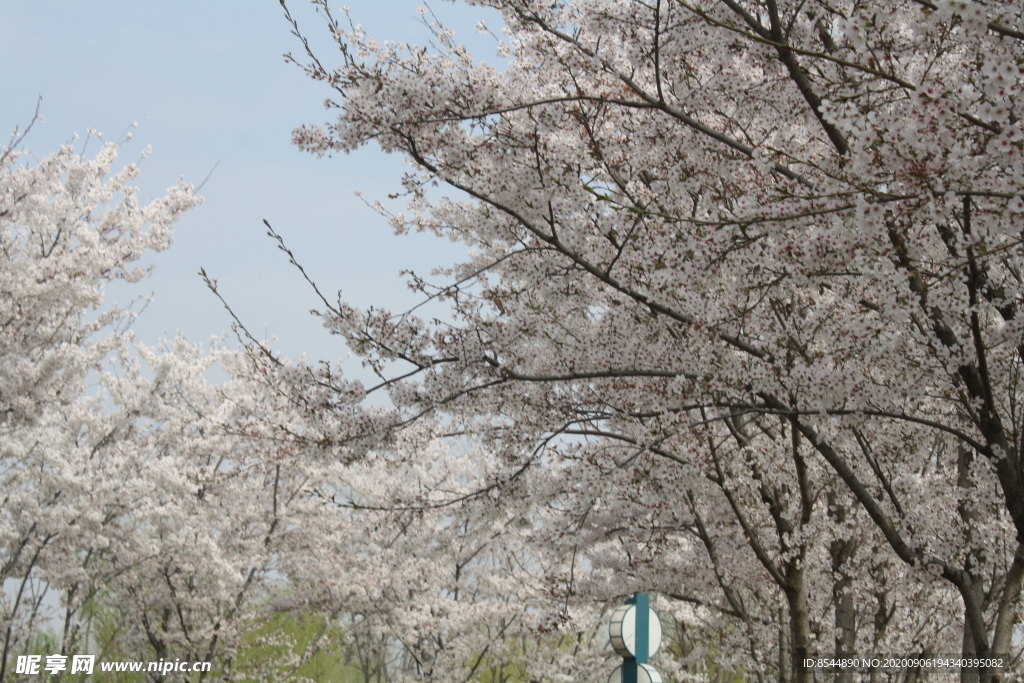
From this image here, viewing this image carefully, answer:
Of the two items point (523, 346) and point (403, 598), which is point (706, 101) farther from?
point (403, 598)

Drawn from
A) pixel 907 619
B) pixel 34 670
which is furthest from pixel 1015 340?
pixel 34 670

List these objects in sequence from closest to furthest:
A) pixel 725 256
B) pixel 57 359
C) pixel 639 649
→ 1. pixel 725 256
2. pixel 639 649
3. pixel 57 359

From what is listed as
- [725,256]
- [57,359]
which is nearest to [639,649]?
[725,256]

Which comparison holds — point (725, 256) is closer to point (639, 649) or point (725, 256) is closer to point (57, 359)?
point (639, 649)

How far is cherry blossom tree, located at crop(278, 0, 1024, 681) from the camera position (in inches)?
134

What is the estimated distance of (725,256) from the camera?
12.8ft

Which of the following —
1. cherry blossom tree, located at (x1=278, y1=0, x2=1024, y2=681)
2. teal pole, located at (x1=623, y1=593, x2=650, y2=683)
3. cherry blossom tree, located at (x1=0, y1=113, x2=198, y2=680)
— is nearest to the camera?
cherry blossom tree, located at (x1=278, y1=0, x2=1024, y2=681)

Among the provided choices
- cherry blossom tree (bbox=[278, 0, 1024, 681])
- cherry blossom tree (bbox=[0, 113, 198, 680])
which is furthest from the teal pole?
cherry blossom tree (bbox=[0, 113, 198, 680])

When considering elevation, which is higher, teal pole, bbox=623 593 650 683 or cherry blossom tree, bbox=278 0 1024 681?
cherry blossom tree, bbox=278 0 1024 681

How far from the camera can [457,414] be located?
5344 mm

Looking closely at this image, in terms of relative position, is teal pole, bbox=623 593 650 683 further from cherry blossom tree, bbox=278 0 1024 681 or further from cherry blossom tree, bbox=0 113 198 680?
cherry blossom tree, bbox=0 113 198 680

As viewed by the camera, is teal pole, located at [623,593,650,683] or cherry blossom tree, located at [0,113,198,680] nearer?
teal pole, located at [623,593,650,683]

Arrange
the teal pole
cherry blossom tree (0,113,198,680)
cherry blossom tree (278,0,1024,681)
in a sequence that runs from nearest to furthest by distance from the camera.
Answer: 1. cherry blossom tree (278,0,1024,681)
2. the teal pole
3. cherry blossom tree (0,113,198,680)

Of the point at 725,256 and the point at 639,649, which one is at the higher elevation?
the point at 725,256
